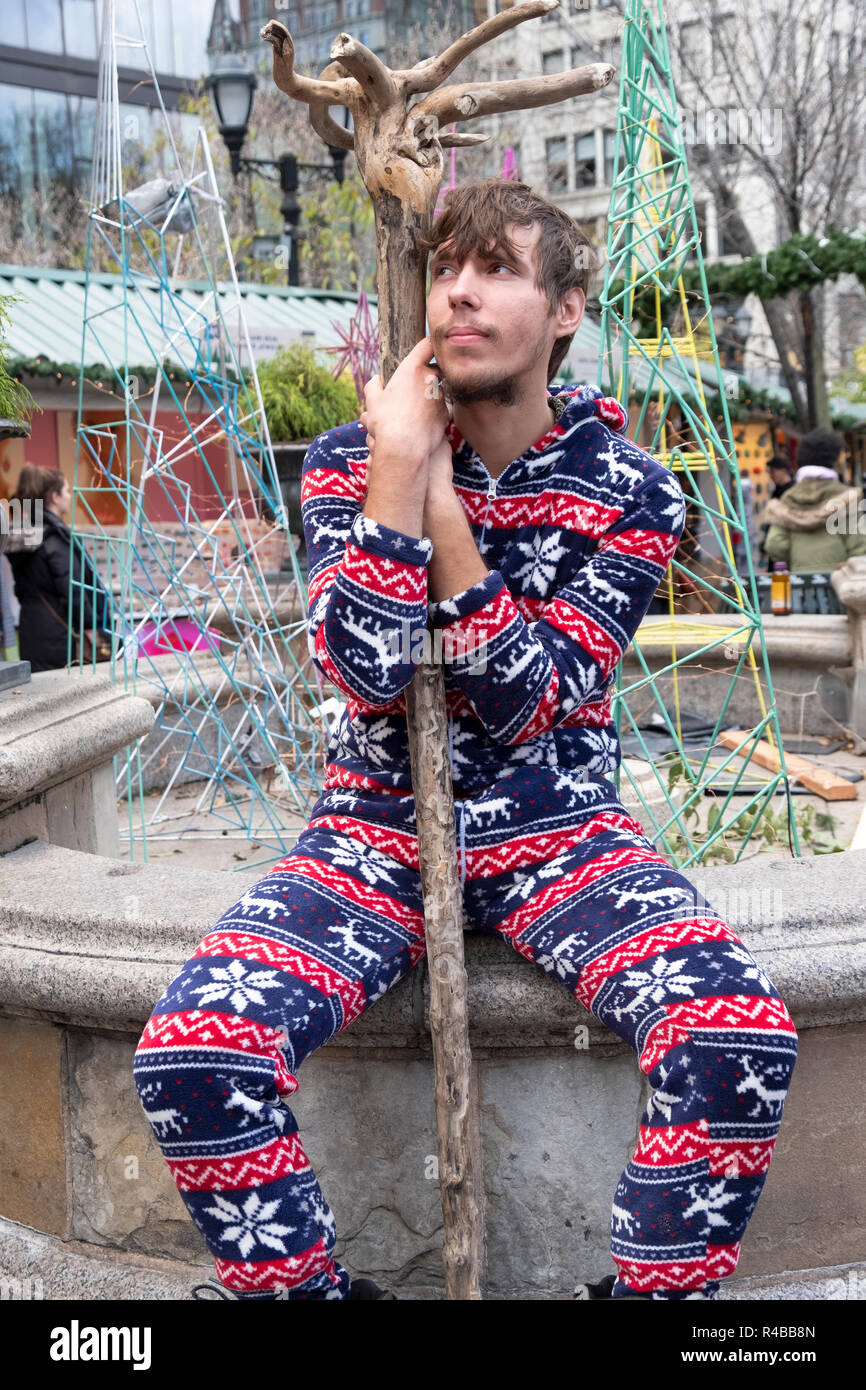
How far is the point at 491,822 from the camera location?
2107 mm

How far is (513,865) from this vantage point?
210 centimetres

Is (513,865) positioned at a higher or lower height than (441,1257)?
higher

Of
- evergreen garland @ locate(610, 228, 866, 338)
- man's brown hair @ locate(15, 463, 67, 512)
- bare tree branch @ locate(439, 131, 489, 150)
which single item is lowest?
man's brown hair @ locate(15, 463, 67, 512)

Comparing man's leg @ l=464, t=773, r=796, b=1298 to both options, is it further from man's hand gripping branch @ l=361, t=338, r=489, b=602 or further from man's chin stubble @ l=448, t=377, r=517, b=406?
man's chin stubble @ l=448, t=377, r=517, b=406

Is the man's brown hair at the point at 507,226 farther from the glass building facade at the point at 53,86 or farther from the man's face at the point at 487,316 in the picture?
the glass building facade at the point at 53,86

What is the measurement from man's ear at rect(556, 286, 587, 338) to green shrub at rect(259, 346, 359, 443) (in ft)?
14.3

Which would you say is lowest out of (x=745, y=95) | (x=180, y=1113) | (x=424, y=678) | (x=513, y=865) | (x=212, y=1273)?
(x=212, y=1273)

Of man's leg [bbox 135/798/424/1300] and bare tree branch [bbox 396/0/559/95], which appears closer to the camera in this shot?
man's leg [bbox 135/798/424/1300]

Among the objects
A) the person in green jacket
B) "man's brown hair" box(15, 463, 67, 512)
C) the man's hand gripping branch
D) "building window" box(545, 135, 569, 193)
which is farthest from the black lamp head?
"building window" box(545, 135, 569, 193)

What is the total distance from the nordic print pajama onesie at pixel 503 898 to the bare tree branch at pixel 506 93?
1.60 feet

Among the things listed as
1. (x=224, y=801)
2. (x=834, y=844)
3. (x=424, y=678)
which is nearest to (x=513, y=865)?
(x=424, y=678)

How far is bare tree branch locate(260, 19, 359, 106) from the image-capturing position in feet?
6.30
